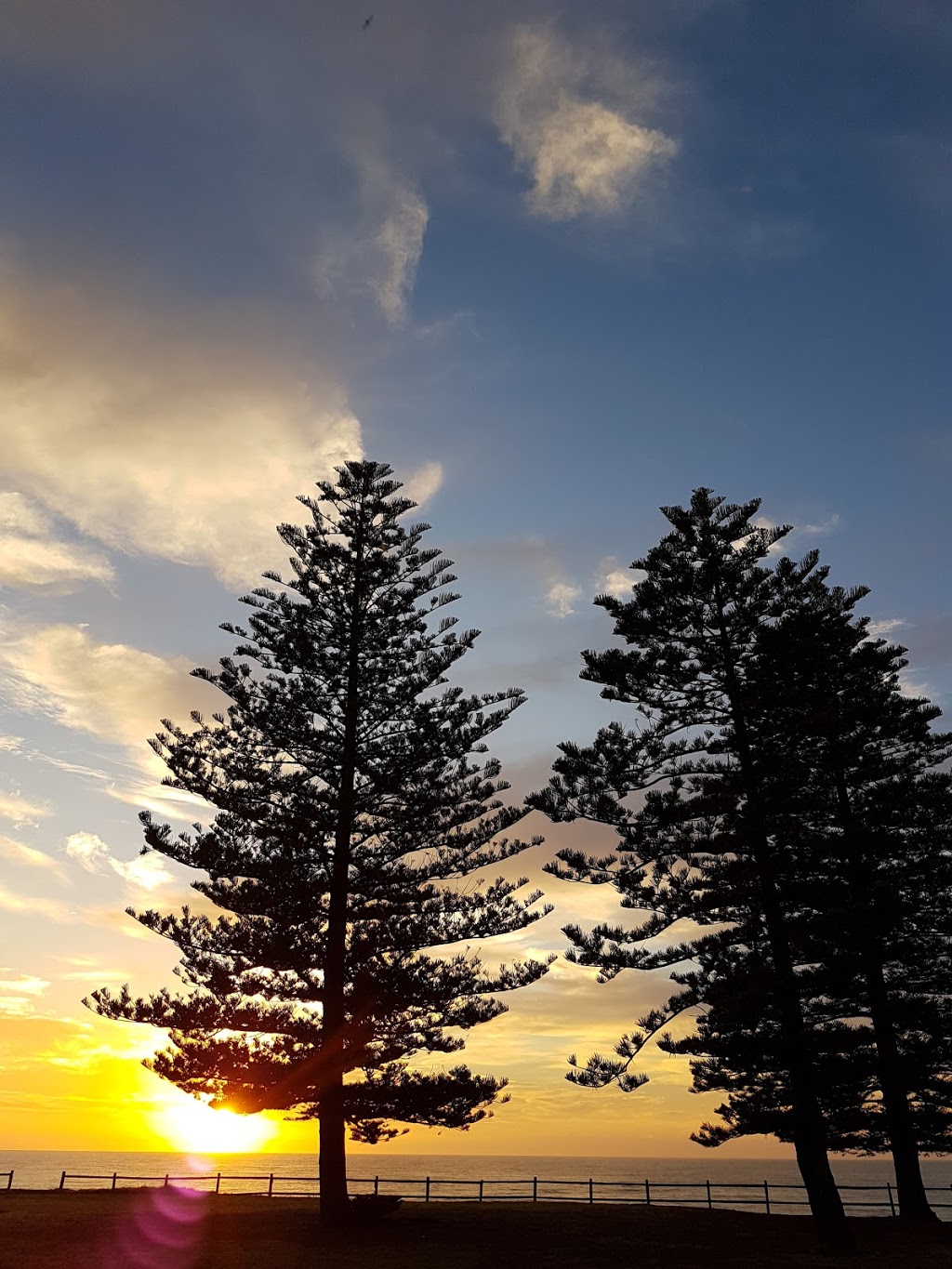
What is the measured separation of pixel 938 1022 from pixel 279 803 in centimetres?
1377

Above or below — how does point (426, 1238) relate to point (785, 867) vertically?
below

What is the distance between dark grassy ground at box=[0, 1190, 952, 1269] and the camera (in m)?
13.0

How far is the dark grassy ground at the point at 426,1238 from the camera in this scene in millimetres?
12992

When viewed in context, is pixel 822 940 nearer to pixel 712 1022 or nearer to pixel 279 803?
pixel 712 1022

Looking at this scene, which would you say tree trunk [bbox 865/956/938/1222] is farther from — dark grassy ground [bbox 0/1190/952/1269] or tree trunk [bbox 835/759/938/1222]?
dark grassy ground [bbox 0/1190/952/1269]

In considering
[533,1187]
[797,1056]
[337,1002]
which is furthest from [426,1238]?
[533,1187]

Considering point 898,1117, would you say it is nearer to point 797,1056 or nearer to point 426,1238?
point 797,1056

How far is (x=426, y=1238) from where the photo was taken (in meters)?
14.8

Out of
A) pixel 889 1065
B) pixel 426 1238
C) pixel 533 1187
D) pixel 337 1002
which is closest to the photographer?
pixel 426 1238

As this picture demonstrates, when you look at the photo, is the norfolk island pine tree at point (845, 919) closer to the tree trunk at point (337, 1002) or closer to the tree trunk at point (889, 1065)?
the tree trunk at point (889, 1065)

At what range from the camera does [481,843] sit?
18.7 meters

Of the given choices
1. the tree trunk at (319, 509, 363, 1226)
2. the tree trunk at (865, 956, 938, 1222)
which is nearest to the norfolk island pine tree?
the tree trunk at (865, 956, 938, 1222)

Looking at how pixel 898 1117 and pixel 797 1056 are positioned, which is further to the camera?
pixel 898 1117

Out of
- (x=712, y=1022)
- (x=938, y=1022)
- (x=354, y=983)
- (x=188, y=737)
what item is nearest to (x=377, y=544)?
(x=188, y=737)
